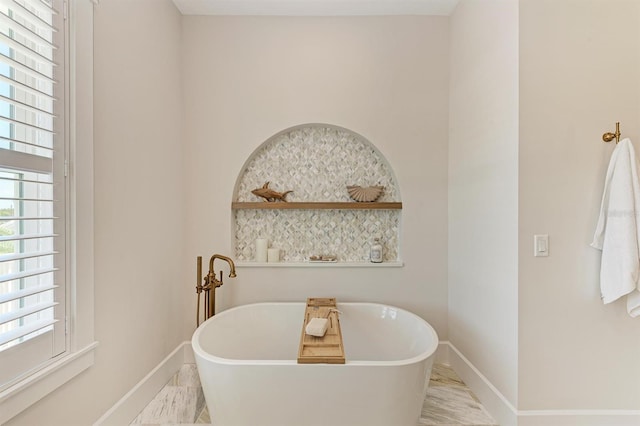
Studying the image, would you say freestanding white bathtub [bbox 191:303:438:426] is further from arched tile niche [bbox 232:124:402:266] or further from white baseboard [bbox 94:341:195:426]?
arched tile niche [bbox 232:124:402:266]

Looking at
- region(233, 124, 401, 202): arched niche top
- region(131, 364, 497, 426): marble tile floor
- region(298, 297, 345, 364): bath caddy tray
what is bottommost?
region(131, 364, 497, 426): marble tile floor

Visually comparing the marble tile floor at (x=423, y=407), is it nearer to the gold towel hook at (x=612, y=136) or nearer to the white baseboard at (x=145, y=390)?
the white baseboard at (x=145, y=390)

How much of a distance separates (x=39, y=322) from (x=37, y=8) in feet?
4.36

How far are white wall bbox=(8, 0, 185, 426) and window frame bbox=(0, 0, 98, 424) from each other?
0.07 meters

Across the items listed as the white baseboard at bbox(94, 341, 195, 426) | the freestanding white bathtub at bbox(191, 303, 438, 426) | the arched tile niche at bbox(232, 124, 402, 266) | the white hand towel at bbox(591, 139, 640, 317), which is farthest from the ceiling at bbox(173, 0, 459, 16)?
the white baseboard at bbox(94, 341, 195, 426)

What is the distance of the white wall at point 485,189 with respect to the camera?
179 centimetres

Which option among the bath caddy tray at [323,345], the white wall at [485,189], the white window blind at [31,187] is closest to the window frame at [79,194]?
the white window blind at [31,187]

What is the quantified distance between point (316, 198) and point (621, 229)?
1959mm

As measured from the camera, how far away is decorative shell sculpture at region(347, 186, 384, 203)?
2676 millimetres

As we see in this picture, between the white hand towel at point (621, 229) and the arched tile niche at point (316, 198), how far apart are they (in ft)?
4.43

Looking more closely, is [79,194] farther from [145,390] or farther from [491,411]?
[491,411]

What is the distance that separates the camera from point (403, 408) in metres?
1.57

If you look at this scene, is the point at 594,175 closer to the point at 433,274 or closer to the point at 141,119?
the point at 433,274

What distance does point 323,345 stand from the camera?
172cm
